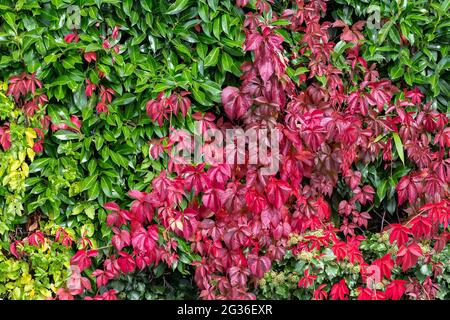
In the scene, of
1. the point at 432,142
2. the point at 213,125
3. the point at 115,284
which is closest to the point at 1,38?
the point at 213,125

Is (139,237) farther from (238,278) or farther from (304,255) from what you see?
(304,255)

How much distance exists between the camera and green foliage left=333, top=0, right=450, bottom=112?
11.0 feet

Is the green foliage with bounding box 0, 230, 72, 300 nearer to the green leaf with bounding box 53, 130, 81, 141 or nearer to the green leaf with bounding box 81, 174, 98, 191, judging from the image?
the green leaf with bounding box 81, 174, 98, 191

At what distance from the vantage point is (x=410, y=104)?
131 inches

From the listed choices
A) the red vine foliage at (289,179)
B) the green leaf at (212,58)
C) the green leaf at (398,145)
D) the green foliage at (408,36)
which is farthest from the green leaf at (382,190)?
the green leaf at (212,58)

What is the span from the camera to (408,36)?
3361mm

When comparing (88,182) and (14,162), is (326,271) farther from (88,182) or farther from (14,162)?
(14,162)

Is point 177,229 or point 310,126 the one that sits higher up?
point 310,126

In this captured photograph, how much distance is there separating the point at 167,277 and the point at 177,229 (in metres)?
0.49

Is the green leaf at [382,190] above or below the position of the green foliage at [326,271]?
above

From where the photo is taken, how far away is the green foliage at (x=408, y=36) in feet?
11.0

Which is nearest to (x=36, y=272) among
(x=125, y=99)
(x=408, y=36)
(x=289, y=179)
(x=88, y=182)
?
(x=88, y=182)

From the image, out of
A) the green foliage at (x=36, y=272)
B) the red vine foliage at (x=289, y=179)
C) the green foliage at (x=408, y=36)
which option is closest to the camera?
the red vine foliage at (x=289, y=179)

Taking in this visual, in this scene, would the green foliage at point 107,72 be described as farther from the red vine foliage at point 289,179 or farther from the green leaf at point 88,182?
the red vine foliage at point 289,179
